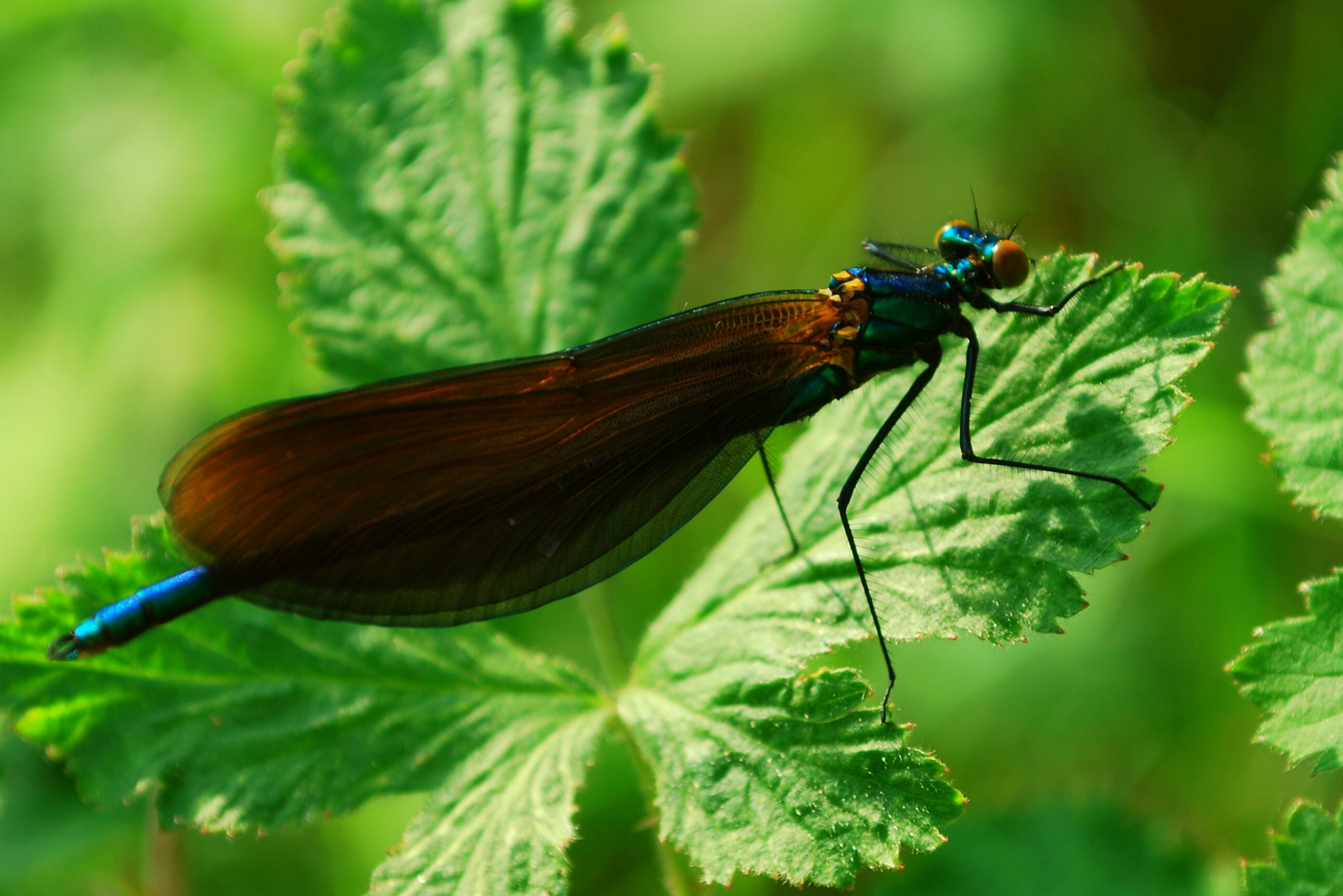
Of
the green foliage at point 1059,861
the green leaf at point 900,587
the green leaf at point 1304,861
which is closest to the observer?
the green leaf at point 1304,861

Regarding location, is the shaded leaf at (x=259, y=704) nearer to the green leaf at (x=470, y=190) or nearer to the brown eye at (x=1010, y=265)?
the green leaf at (x=470, y=190)

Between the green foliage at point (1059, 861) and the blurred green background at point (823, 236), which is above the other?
the blurred green background at point (823, 236)

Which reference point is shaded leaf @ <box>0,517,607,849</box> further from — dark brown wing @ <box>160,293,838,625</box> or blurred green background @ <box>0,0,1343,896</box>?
blurred green background @ <box>0,0,1343,896</box>

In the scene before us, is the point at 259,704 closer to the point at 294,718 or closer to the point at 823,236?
the point at 294,718

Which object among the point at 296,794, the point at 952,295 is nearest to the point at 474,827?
the point at 296,794

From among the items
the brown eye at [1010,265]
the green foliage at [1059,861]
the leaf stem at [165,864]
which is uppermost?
the brown eye at [1010,265]

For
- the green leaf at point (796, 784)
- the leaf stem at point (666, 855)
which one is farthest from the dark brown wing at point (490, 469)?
the green leaf at point (796, 784)

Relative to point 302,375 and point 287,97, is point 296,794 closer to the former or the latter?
point 287,97

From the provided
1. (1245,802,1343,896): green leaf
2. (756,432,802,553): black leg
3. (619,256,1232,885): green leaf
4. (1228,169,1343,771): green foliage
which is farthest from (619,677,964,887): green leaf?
(1228,169,1343,771): green foliage
